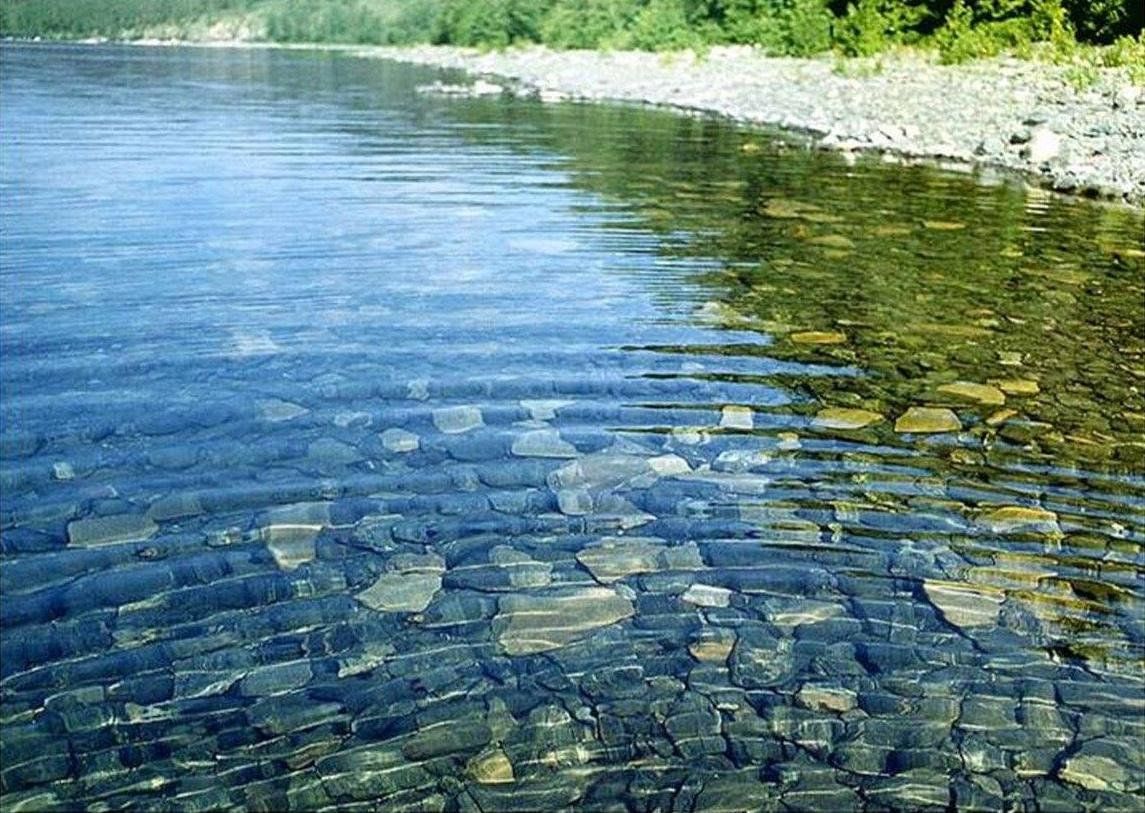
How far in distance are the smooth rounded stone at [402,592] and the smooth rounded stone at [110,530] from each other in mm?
1230

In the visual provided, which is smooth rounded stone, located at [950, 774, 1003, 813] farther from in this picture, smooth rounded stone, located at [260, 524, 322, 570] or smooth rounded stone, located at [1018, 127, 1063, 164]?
smooth rounded stone, located at [1018, 127, 1063, 164]

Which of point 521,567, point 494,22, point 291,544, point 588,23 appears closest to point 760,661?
point 521,567

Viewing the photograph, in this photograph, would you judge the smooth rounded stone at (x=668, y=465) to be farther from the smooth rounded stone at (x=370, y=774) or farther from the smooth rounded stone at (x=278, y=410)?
the smooth rounded stone at (x=370, y=774)

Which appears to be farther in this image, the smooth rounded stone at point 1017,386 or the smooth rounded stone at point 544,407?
the smooth rounded stone at point 1017,386

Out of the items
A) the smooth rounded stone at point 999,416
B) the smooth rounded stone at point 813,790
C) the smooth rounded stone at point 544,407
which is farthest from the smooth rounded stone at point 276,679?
the smooth rounded stone at point 999,416

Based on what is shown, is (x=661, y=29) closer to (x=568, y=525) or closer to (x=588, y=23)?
(x=588, y=23)

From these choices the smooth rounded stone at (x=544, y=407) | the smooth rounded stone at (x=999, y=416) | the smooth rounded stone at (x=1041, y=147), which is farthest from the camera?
the smooth rounded stone at (x=1041, y=147)

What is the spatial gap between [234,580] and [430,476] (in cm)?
142

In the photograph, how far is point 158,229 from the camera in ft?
42.2

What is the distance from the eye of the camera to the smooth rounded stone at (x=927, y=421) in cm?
696

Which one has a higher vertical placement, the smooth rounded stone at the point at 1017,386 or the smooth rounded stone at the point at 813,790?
the smooth rounded stone at the point at 1017,386

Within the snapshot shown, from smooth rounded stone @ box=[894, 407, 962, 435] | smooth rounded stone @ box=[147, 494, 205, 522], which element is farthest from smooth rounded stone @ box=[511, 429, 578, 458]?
smooth rounded stone @ box=[894, 407, 962, 435]

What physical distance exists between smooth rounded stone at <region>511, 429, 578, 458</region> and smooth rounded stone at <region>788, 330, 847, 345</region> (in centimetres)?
297

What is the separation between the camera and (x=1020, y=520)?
572 centimetres
